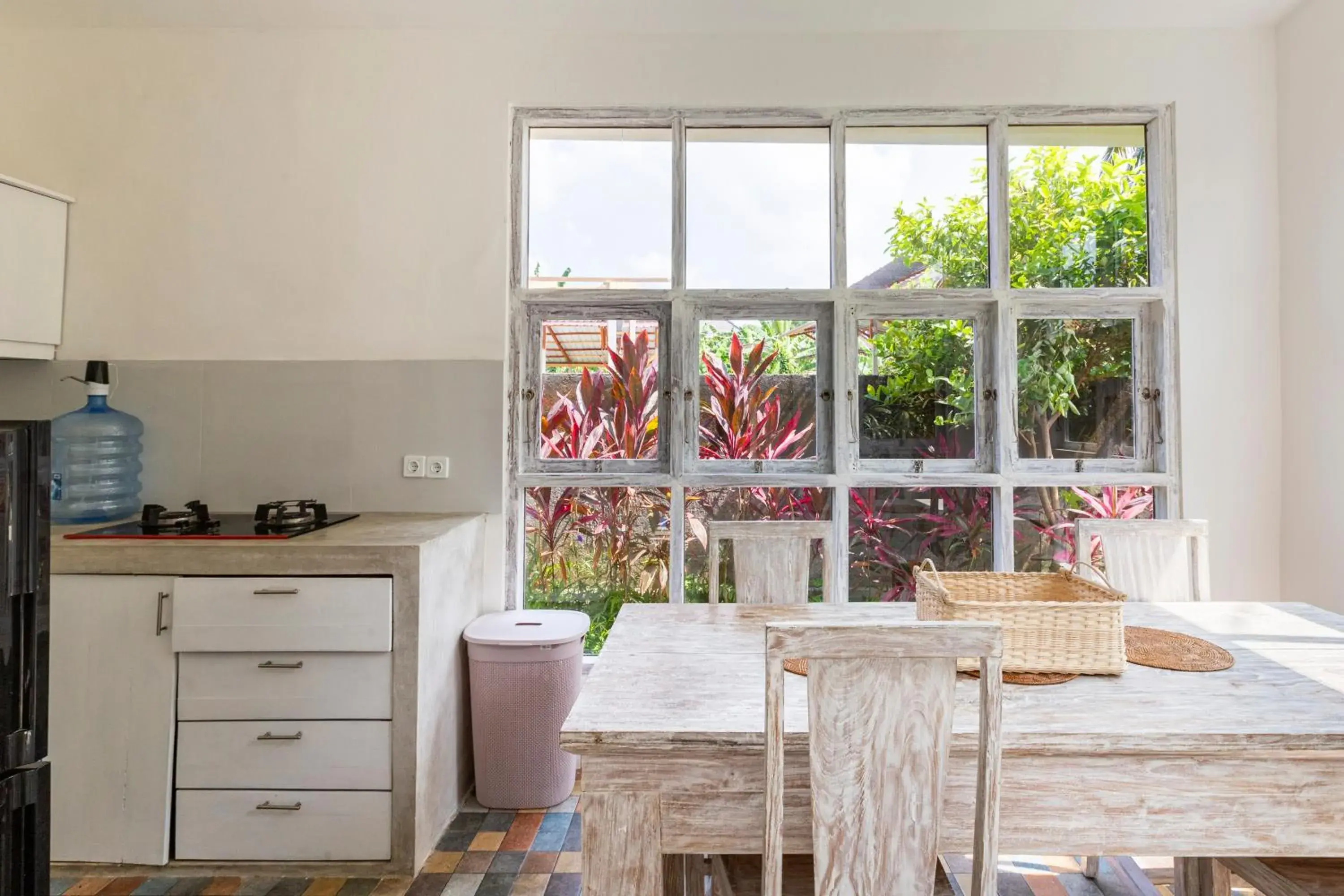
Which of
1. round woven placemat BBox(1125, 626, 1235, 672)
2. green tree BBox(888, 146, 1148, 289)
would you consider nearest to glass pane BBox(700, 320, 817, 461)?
green tree BBox(888, 146, 1148, 289)

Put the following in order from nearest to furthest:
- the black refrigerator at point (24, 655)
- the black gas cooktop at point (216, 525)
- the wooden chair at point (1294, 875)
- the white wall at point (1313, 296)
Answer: the black refrigerator at point (24, 655) < the wooden chair at point (1294, 875) < the black gas cooktop at point (216, 525) < the white wall at point (1313, 296)

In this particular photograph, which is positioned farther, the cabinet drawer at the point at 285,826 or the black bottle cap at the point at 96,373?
the black bottle cap at the point at 96,373

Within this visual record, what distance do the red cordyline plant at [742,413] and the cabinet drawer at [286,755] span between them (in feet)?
5.24

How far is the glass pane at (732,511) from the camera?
3074mm

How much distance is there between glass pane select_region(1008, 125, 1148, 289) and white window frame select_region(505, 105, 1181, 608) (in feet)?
0.15

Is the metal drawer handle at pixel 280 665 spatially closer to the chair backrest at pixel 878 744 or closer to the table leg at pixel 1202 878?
the chair backrest at pixel 878 744

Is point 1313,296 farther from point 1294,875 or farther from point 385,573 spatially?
point 385,573

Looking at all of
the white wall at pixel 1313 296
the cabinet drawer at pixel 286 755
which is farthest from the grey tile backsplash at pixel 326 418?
the white wall at pixel 1313 296

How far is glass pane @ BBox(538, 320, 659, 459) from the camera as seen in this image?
3100mm

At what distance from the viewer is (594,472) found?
3084 millimetres

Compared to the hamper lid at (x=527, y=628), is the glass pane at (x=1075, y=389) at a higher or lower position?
higher

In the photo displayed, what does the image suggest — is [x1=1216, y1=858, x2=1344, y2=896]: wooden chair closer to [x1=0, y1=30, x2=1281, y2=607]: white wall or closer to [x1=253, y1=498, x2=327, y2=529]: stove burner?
[x1=0, y1=30, x2=1281, y2=607]: white wall

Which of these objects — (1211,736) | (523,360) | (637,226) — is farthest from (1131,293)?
(523,360)

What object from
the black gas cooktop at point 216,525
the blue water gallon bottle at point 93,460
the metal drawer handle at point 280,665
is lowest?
the metal drawer handle at point 280,665
